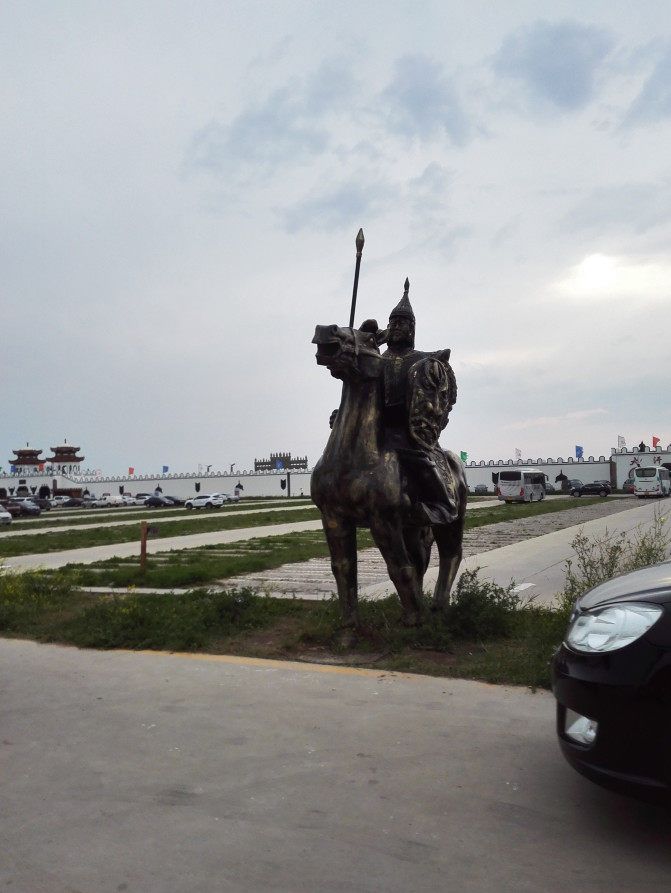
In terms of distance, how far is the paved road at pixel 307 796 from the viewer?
9.68 ft

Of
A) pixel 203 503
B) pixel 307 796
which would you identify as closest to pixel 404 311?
pixel 307 796

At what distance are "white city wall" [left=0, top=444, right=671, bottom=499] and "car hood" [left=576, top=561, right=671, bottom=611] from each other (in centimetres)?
7801

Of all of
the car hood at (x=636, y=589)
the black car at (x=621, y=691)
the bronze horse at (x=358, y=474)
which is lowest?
the black car at (x=621, y=691)

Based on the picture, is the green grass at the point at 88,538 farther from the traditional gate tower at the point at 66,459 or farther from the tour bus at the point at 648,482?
the traditional gate tower at the point at 66,459

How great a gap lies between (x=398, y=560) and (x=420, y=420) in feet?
3.78

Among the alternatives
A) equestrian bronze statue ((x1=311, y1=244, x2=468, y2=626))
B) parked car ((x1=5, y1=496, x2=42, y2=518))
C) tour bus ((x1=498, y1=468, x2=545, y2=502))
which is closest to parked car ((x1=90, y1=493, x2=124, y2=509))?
parked car ((x1=5, y1=496, x2=42, y2=518))

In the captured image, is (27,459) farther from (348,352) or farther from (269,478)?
(348,352)

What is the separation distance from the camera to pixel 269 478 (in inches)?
3912

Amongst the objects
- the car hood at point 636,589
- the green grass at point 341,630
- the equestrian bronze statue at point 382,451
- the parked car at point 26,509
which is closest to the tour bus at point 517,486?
the parked car at point 26,509

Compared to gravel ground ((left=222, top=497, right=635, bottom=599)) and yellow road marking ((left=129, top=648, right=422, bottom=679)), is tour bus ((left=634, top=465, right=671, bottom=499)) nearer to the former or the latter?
gravel ground ((left=222, top=497, right=635, bottom=599))

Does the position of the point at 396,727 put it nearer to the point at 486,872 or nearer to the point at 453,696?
the point at 453,696

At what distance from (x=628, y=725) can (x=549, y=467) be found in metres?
89.6

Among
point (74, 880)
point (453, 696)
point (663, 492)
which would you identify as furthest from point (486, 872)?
point (663, 492)

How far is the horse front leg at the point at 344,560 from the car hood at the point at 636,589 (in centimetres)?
286
